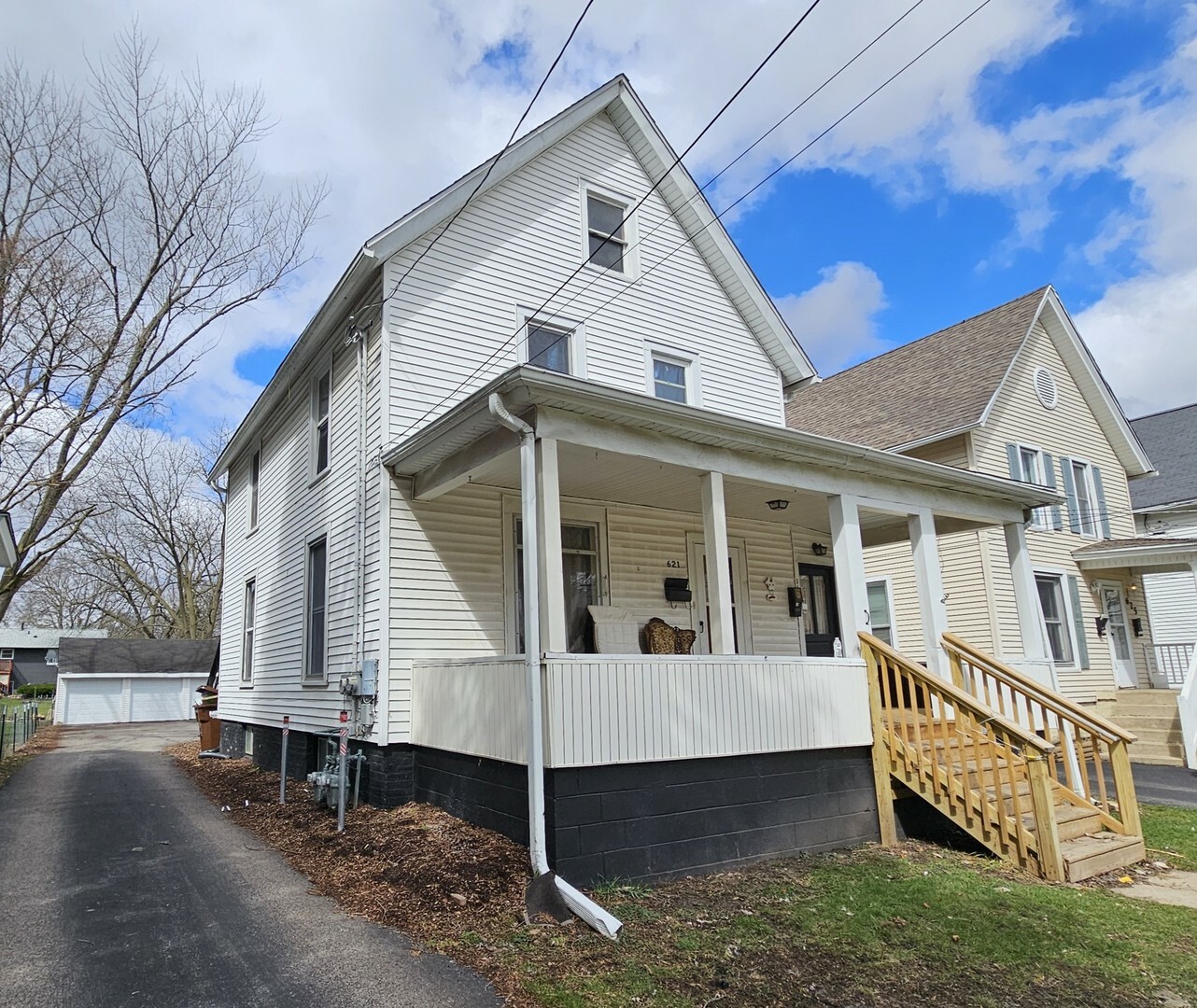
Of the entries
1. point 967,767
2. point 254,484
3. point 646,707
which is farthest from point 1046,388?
point 254,484

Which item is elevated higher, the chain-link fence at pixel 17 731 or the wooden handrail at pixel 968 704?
the wooden handrail at pixel 968 704

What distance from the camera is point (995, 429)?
1523 cm

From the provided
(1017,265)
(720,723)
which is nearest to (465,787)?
(720,723)

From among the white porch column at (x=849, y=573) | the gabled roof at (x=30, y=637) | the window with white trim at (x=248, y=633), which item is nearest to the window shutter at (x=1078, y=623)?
the white porch column at (x=849, y=573)

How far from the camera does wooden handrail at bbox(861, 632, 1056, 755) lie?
20.9ft

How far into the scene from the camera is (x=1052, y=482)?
A: 16234 mm

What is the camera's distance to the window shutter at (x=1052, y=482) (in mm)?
16003

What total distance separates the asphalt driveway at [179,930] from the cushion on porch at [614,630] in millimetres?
Answer: 3951

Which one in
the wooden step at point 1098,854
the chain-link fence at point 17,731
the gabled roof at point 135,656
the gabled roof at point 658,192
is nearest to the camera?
the wooden step at point 1098,854

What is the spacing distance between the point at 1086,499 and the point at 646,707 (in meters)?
15.0

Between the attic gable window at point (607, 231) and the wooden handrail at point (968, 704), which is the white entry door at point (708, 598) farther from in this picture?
the attic gable window at point (607, 231)

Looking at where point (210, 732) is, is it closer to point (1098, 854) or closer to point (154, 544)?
point (1098, 854)

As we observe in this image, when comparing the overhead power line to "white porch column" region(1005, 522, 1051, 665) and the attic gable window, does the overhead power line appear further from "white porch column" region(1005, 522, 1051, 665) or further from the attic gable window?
"white porch column" region(1005, 522, 1051, 665)

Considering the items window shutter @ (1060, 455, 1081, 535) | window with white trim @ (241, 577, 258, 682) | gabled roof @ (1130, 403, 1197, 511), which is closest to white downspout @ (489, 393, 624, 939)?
window with white trim @ (241, 577, 258, 682)
